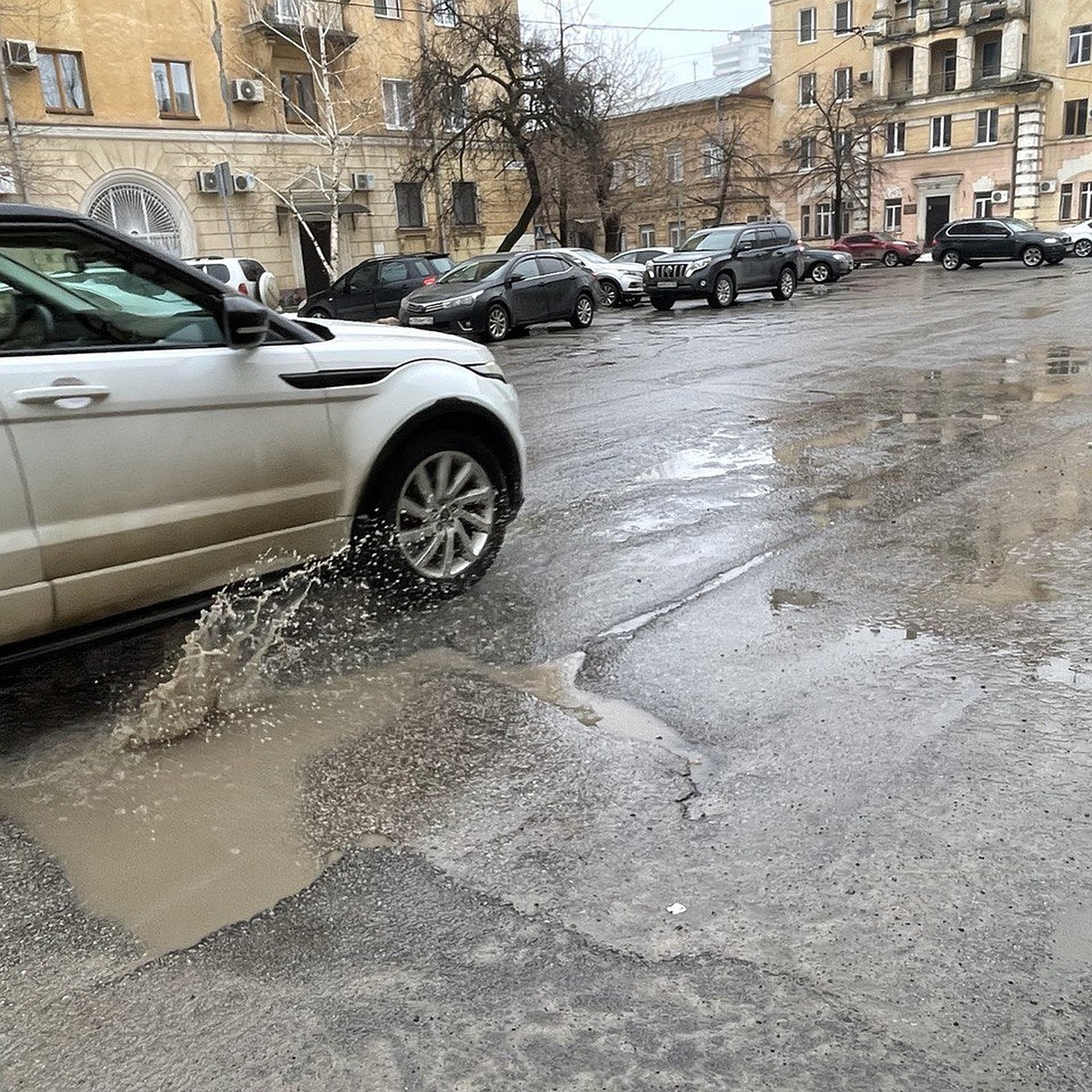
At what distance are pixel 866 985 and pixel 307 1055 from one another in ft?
3.98

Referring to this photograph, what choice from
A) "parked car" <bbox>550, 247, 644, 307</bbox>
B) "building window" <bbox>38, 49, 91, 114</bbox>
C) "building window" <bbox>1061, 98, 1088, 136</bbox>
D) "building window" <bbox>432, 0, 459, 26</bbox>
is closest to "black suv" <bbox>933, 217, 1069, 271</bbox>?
"parked car" <bbox>550, 247, 644, 307</bbox>

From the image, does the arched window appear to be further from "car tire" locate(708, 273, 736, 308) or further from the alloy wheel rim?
the alloy wheel rim

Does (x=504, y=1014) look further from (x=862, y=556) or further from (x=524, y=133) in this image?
(x=524, y=133)

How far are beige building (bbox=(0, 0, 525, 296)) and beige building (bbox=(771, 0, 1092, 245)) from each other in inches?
964

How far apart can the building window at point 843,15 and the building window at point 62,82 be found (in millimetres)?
42981

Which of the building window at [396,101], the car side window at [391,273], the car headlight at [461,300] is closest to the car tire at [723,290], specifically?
the car side window at [391,273]

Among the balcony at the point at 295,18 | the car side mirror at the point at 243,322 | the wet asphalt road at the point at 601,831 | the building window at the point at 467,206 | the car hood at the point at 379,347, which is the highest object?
the balcony at the point at 295,18

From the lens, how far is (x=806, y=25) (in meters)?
60.1

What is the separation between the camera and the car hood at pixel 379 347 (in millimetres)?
4371

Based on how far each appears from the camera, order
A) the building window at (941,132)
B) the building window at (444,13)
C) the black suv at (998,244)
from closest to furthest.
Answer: the building window at (444,13)
the black suv at (998,244)
the building window at (941,132)

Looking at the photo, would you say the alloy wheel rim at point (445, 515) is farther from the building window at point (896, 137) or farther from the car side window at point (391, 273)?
the building window at point (896, 137)

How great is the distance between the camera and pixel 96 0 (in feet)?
99.4

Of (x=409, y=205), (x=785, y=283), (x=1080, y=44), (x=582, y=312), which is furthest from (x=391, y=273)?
(x=1080, y=44)

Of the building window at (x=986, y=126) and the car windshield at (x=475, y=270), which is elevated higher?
the building window at (x=986, y=126)
